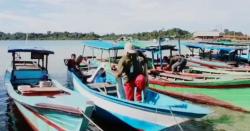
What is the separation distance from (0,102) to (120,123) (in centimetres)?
800

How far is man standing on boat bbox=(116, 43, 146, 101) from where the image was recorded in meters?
10.9

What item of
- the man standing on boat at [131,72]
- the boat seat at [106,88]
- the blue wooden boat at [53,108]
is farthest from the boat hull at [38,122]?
the boat seat at [106,88]

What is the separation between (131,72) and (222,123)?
420 cm

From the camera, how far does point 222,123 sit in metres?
13.1

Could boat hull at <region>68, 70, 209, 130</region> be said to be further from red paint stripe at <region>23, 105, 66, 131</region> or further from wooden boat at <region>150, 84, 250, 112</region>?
wooden boat at <region>150, 84, 250, 112</region>

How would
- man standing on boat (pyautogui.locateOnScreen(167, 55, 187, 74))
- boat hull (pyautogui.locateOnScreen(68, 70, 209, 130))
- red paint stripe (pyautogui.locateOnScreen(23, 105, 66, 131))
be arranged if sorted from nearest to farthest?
boat hull (pyautogui.locateOnScreen(68, 70, 209, 130)), red paint stripe (pyautogui.locateOnScreen(23, 105, 66, 131)), man standing on boat (pyautogui.locateOnScreen(167, 55, 187, 74))

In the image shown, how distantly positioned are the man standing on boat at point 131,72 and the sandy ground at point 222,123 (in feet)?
6.08

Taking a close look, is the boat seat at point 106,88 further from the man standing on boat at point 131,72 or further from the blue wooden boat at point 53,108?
the man standing on boat at point 131,72

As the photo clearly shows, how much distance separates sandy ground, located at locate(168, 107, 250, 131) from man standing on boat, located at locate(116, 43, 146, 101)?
185 cm

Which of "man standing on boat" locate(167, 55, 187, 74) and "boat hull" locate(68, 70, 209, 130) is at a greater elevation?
"man standing on boat" locate(167, 55, 187, 74)

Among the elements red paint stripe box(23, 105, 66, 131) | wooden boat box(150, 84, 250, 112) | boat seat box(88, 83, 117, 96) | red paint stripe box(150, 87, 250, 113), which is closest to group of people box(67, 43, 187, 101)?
boat seat box(88, 83, 117, 96)

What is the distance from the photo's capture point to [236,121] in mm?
13414

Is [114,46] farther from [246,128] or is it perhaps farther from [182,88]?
[246,128]

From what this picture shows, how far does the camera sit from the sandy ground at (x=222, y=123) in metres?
12.5
